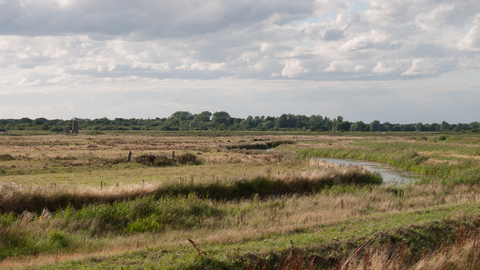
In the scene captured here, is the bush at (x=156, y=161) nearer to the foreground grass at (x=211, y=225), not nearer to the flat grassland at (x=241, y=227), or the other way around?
the flat grassland at (x=241, y=227)

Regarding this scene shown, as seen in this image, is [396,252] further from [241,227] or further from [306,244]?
[241,227]

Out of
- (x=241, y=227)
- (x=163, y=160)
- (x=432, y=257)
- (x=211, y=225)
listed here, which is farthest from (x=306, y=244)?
(x=163, y=160)

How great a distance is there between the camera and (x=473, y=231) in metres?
11.4

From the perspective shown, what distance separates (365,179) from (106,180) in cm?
2160

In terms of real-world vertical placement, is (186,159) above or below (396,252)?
below

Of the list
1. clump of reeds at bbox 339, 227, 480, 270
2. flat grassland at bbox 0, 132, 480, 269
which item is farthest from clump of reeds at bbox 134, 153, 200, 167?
clump of reeds at bbox 339, 227, 480, 270

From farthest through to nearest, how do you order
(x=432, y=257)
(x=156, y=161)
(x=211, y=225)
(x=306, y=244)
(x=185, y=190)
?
(x=156, y=161)
(x=185, y=190)
(x=211, y=225)
(x=432, y=257)
(x=306, y=244)

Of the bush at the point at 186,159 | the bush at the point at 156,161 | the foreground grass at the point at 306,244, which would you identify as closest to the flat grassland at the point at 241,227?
the foreground grass at the point at 306,244

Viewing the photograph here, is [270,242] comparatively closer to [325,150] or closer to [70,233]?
[70,233]

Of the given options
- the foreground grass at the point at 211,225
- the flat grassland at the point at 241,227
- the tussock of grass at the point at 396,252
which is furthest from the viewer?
the foreground grass at the point at 211,225

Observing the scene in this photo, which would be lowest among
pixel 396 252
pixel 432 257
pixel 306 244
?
pixel 432 257

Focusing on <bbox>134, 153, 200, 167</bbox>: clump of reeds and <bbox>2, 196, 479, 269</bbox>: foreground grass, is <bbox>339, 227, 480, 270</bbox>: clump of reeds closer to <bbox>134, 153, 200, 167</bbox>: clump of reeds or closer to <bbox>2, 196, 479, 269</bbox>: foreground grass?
<bbox>2, 196, 479, 269</bbox>: foreground grass

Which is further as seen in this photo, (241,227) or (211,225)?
(211,225)

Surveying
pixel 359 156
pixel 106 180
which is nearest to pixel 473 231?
pixel 106 180
